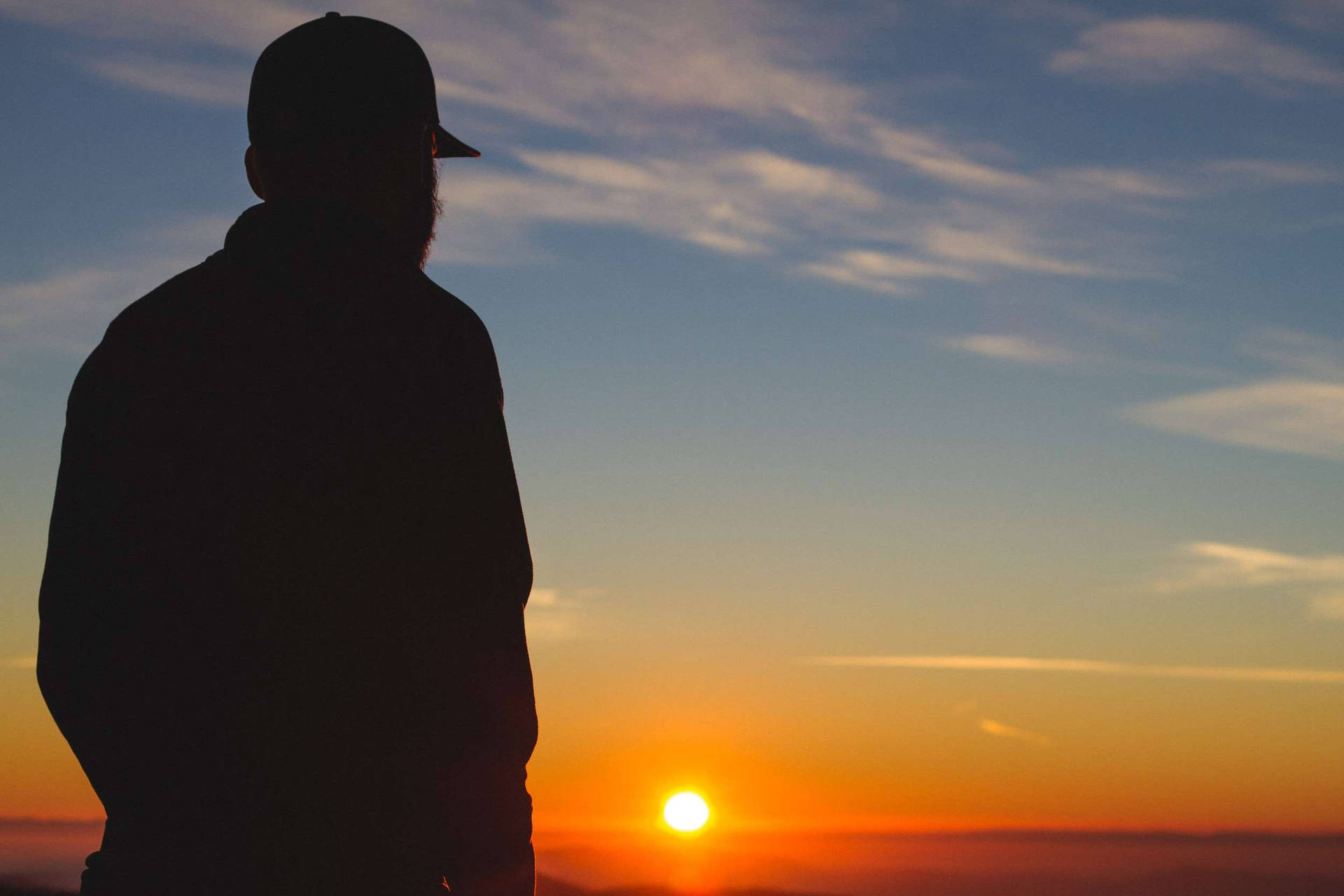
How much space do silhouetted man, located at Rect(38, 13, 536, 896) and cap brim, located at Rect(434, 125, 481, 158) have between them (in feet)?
1.82

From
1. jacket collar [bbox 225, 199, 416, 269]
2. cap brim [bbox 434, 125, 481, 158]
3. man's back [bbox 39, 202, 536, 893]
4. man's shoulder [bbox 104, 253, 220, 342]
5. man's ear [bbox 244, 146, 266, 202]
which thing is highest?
cap brim [bbox 434, 125, 481, 158]

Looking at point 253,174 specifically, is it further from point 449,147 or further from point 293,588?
point 293,588

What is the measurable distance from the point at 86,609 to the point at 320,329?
67cm

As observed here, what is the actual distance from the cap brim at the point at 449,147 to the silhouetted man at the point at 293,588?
56 centimetres

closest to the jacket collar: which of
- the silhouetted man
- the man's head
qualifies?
the silhouetted man

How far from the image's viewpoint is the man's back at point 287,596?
8.33 ft

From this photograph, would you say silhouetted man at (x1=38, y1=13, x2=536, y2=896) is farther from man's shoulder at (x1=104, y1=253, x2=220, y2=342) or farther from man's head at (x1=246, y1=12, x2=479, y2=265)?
man's head at (x1=246, y1=12, x2=479, y2=265)

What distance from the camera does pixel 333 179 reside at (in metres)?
2.94

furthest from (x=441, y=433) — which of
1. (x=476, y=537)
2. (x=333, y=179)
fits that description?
(x=333, y=179)

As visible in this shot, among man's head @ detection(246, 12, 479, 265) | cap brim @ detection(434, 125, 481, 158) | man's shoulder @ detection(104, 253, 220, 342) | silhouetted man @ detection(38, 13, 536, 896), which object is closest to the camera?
silhouetted man @ detection(38, 13, 536, 896)

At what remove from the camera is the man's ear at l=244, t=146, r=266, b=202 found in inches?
120

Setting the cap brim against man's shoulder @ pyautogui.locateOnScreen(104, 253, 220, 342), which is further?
the cap brim

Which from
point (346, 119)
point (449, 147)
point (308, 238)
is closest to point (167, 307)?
point (308, 238)

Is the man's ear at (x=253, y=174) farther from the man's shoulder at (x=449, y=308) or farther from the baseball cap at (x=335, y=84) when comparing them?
the man's shoulder at (x=449, y=308)
